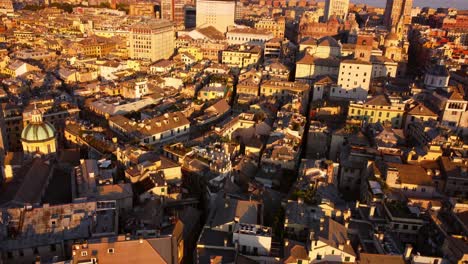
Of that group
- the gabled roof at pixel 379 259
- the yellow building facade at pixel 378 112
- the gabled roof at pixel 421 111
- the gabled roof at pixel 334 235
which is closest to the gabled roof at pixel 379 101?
the yellow building facade at pixel 378 112

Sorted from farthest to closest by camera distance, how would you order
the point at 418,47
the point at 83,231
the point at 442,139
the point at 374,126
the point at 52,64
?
the point at 418,47
the point at 52,64
the point at 374,126
the point at 442,139
the point at 83,231

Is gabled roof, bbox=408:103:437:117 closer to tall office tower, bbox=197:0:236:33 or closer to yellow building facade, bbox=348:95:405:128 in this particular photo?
yellow building facade, bbox=348:95:405:128

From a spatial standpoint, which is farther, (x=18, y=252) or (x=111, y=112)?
(x=111, y=112)

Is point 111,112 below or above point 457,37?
below

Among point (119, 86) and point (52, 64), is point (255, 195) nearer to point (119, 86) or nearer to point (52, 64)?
point (119, 86)

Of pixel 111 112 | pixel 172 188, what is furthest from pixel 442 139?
pixel 111 112

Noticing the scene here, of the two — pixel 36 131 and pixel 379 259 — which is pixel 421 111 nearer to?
pixel 379 259

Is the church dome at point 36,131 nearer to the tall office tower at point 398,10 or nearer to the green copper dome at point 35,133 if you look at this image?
the green copper dome at point 35,133
